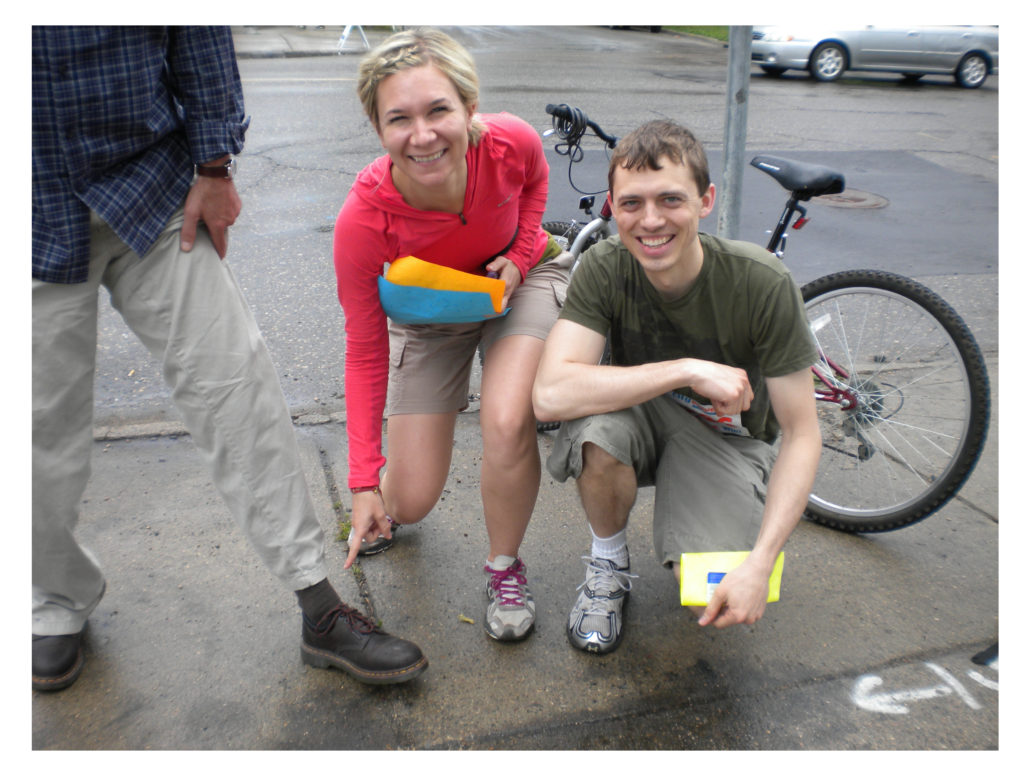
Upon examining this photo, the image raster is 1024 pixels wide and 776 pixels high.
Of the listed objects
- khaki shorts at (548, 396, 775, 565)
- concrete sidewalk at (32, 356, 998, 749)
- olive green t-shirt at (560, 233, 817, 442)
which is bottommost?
concrete sidewalk at (32, 356, 998, 749)

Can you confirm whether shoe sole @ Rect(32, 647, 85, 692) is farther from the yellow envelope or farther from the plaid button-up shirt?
the yellow envelope

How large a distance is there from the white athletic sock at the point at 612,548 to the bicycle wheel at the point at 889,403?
0.77m

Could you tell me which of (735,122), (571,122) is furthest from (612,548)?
(571,122)

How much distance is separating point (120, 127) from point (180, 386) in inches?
23.7

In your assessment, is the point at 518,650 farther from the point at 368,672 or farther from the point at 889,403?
the point at 889,403

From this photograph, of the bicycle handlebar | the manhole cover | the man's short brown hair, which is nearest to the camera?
the man's short brown hair

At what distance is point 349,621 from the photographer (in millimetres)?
2289

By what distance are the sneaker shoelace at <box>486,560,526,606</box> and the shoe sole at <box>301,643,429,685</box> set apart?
30 centimetres

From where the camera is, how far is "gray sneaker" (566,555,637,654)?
2385 millimetres

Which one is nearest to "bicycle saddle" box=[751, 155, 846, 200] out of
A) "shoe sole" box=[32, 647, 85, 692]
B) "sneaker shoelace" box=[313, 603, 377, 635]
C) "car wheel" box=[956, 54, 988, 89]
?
"sneaker shoelace" box=[313, 603, 377, 635]

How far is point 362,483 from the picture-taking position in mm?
2334

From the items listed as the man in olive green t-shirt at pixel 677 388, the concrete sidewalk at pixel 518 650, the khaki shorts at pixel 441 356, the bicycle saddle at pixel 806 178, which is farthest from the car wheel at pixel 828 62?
the man in olive green t-shirt at pixel 677 388

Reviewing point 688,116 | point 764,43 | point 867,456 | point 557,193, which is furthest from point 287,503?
point 764,43

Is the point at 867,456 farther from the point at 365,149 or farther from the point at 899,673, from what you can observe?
the point at 365,149
